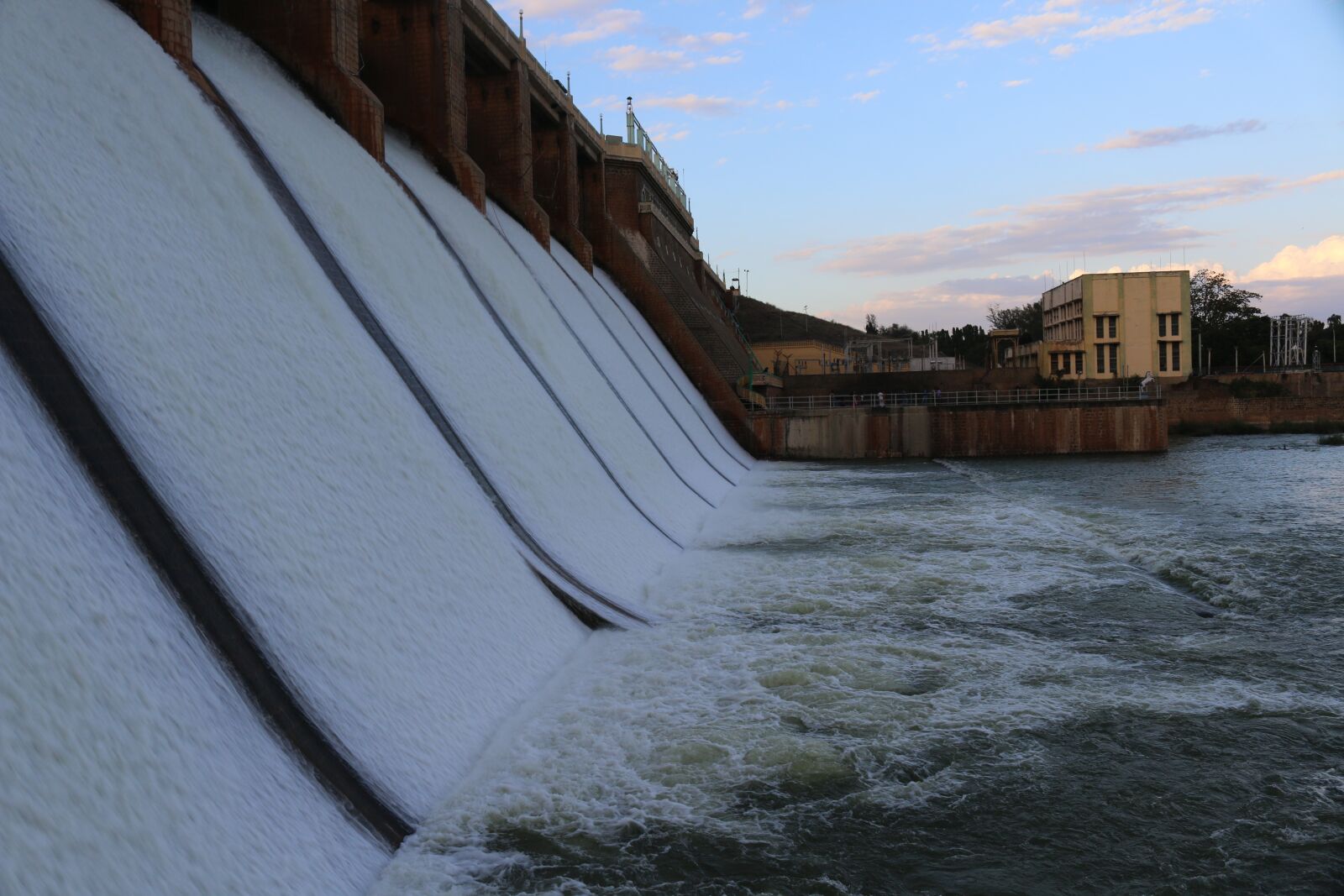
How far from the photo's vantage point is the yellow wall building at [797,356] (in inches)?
1900

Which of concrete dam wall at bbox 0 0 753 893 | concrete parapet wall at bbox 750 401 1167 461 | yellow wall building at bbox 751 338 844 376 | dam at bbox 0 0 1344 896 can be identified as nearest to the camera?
concrete dam wall at bbox 0 0 753 893

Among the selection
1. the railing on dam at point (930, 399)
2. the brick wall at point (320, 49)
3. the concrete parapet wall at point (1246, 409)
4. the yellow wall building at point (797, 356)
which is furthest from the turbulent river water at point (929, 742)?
the concrete parapet wall at point (1246, 409)

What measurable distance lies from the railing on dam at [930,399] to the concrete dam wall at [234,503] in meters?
21.2

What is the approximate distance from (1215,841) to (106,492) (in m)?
5.04

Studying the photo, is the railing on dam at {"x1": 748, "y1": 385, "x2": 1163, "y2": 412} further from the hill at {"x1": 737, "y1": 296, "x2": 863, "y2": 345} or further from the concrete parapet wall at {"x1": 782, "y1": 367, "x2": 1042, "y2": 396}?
the hill at {"x1": 737, "y1": 296, "x2": 863, "y2": 345}

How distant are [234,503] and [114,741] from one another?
1815 mm

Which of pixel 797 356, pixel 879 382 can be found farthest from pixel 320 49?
pixel 797 356

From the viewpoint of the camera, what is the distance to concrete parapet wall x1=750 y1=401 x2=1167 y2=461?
30094mm

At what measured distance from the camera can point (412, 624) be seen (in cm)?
566

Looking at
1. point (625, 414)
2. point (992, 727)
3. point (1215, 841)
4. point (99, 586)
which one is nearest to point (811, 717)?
point (992, 727)

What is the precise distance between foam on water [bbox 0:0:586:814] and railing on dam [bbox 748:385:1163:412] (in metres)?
23.5

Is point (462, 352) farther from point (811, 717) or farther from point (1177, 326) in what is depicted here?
point (1177, 326)

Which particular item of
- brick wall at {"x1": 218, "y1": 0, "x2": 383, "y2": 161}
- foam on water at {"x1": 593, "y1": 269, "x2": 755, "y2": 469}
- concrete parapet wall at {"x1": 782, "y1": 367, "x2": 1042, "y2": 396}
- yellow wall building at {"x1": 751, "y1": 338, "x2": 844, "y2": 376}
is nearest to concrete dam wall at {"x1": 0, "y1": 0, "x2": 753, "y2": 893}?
brick wall at {"x1": 218, "y1": 0, "x2": 383, "y2": 161}

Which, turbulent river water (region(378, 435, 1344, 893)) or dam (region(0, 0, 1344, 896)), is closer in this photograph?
dam (region(0, 0, 1344, 896))
